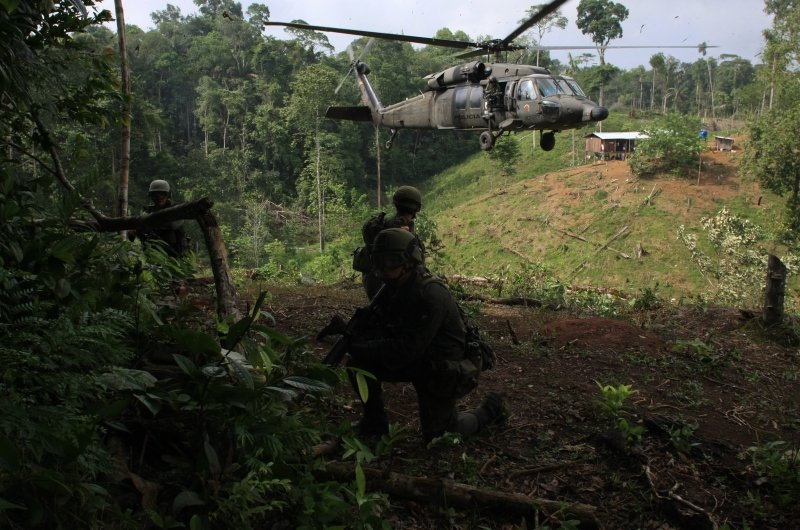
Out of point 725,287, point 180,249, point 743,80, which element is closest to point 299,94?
point 725,287

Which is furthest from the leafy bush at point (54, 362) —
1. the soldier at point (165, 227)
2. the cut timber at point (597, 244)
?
the cut timber at point (597, 244)

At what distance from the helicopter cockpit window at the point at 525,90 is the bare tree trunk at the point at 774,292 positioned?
18.6 ft

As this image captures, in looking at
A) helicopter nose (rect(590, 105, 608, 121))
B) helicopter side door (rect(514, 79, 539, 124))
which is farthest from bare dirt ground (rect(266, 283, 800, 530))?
helicopter nose (rect(590, 105, 608, 121))

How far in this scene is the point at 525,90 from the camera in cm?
1176

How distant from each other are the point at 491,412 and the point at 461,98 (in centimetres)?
948

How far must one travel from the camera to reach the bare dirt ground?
3.12 meters

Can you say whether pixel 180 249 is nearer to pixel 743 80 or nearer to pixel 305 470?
pixel 305 470

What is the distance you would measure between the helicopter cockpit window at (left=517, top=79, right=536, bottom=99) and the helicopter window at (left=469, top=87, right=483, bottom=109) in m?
0.78

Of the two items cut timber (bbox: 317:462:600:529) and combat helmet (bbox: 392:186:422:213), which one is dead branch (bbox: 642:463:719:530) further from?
combat helmet (bbox: 392:186:422:213)

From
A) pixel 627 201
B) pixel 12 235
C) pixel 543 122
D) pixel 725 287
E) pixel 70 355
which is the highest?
pixel 543 122

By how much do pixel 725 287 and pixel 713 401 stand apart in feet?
61.5

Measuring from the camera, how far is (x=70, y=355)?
2307 mm

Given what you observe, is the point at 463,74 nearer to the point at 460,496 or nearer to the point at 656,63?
the point at 460,496

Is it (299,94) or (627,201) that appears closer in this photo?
(627,201)
